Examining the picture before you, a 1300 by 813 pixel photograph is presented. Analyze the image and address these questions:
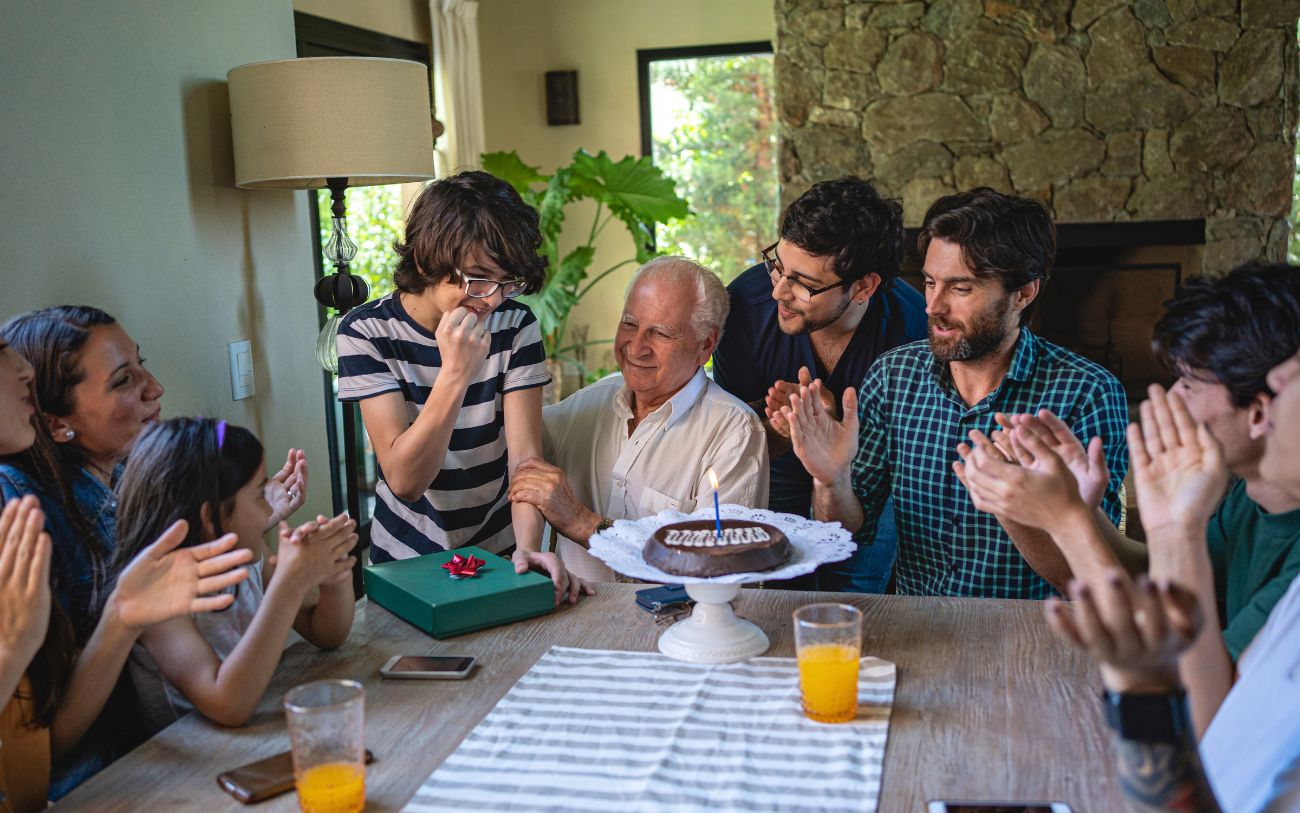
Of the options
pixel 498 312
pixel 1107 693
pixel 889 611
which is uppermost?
pixel 498 312

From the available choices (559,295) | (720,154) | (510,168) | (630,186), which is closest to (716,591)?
(559,295)

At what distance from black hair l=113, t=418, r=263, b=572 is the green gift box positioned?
328 millimetres

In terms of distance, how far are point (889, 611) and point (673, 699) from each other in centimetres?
47

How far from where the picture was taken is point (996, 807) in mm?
1100

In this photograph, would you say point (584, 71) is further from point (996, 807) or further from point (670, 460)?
point (996, 807)

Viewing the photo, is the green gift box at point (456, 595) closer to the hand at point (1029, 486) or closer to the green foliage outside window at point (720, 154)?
the hand at point (1029, 486)

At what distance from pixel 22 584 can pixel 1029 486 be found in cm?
117

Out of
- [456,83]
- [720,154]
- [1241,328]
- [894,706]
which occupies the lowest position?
[894,706]

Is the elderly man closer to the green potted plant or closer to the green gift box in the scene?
the green gift box

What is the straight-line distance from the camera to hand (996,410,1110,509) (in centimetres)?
160

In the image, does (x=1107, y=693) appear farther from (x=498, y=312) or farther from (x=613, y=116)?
(x=613, y=116)

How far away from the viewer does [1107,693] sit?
2.99 feet

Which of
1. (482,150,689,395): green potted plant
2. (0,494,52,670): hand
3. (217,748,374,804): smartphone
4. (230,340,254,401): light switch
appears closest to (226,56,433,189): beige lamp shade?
(230,340,254,401): light switch

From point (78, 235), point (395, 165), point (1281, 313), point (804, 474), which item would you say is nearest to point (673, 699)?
point (1281, 313)
